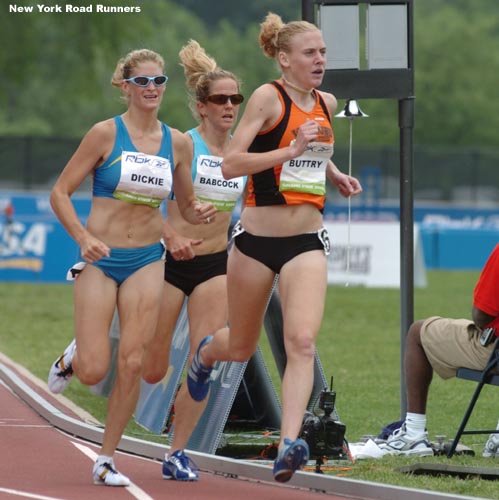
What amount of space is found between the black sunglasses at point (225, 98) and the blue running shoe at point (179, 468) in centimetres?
231

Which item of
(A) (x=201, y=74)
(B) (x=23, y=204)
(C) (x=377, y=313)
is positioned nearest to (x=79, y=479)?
(A) (x=201, y=74)

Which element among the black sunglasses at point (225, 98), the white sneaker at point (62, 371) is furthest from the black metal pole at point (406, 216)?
the white sneaker at point (62, 371)

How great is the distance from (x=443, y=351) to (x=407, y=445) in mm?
656

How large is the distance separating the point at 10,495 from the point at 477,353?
3.13 metres

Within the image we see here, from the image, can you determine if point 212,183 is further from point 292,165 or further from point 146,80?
point 292,165

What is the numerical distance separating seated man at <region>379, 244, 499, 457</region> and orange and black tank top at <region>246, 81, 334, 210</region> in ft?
5.23

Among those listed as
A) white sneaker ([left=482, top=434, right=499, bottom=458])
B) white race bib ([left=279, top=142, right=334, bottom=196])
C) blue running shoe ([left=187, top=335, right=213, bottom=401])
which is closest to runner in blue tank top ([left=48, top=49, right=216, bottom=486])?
blue running shoe ([left=187, top=335, right=213, bottom=401])

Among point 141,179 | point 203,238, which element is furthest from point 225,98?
point 141,179

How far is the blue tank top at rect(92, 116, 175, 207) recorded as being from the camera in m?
8.20

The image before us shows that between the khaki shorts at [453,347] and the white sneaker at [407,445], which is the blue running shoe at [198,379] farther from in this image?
the khaki shorts at [453,347]

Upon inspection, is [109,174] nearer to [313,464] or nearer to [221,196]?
[221,196]

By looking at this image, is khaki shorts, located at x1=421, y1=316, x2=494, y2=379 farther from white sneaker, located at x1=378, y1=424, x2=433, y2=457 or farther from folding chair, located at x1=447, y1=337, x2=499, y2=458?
white sneaker, located at x1=378, y1=424, x2=433, y2=457

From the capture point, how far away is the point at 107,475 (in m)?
8.02

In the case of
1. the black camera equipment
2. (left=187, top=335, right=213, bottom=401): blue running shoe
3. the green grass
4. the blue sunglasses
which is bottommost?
the green grass
